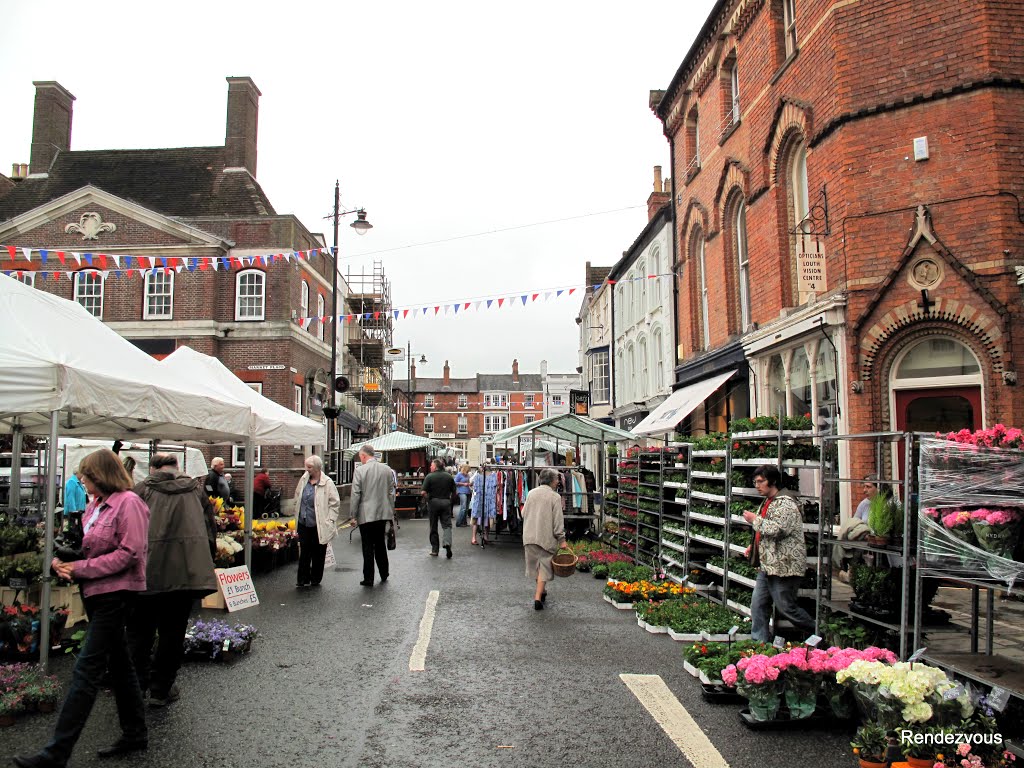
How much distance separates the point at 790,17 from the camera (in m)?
14.2

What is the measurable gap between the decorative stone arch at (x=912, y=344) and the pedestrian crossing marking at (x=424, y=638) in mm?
7042

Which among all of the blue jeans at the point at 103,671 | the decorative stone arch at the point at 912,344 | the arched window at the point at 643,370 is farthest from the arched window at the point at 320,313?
the blue jeans at the point at 103,671

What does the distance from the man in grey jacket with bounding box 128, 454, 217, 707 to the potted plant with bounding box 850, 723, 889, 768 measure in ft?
14.4

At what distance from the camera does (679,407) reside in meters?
16.5

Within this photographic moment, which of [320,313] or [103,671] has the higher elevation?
[320,313]

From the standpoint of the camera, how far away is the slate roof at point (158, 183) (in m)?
29.8

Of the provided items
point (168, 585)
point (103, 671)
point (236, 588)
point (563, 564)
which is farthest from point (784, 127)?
point (103, 671)

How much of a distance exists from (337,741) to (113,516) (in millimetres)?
1977

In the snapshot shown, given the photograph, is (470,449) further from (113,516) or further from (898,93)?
(113,516)

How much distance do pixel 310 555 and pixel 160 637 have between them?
549 centimetres

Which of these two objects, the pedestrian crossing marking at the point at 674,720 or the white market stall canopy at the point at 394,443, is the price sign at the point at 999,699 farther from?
the white market stall canopy at the point at 394,443

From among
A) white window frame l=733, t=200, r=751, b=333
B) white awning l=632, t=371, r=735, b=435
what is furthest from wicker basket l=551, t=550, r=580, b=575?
white window frame l=733, t=200, r=751, b=333

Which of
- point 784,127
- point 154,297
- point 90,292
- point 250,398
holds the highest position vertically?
point 784,127

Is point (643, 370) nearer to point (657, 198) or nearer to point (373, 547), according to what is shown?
point (657, 198)
